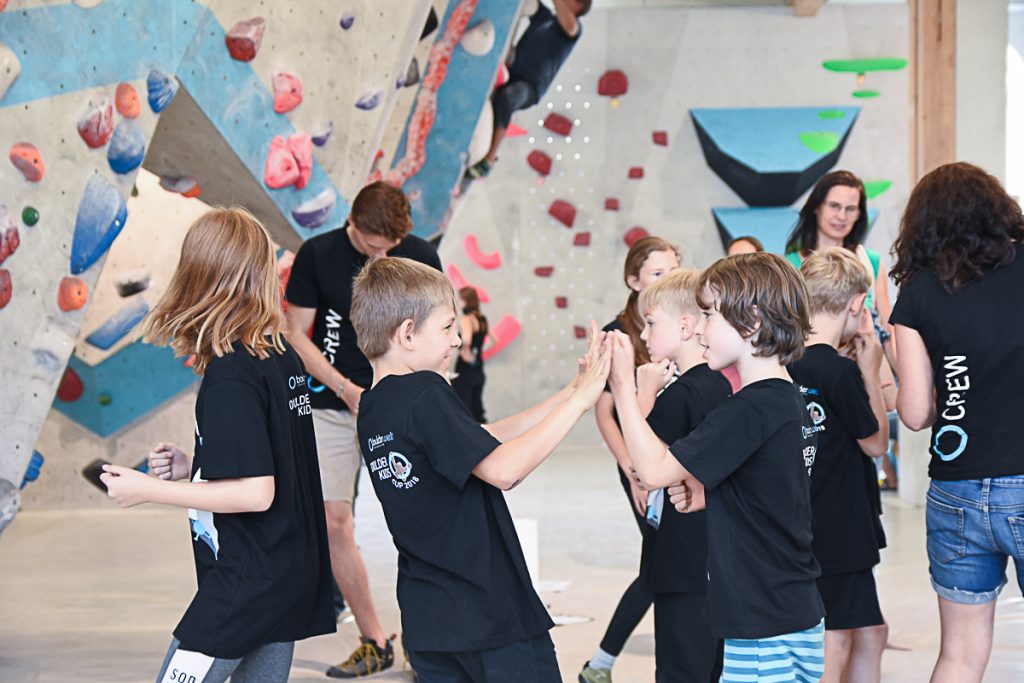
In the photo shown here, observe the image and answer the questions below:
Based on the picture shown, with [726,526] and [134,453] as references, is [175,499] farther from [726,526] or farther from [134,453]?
[134,453]

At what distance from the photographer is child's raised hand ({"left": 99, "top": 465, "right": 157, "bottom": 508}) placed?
2154mm

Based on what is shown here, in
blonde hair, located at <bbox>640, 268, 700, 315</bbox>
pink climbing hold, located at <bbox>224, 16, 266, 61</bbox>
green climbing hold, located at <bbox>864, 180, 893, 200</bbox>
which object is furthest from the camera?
green climbing hold, located at <bbox>864, 180, 893, 200</bbox>

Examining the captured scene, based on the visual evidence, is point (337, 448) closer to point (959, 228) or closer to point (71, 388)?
point (959, 228)

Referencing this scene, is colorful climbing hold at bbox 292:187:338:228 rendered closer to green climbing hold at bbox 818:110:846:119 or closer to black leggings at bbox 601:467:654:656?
black leggings at bbox 601:467:654:656

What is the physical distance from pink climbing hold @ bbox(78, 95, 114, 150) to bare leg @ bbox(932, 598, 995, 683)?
2.70 metres

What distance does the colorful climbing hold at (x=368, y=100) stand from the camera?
4.98 meters

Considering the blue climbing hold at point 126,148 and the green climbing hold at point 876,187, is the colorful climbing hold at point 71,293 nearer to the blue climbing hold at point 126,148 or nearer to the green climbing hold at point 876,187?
the blue climbing hold at point 126,148

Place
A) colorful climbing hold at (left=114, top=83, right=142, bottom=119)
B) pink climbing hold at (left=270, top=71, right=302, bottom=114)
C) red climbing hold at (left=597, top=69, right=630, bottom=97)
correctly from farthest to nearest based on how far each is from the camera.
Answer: red climbing hold at (left=597, top=69, right=630, bottom=97) → pink climbing hold at (left=270, top=71, right=302, bottom=114) → colorful climbing hold at (left=114, top=83, right=142, bottom=119)

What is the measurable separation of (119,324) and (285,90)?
342 cm

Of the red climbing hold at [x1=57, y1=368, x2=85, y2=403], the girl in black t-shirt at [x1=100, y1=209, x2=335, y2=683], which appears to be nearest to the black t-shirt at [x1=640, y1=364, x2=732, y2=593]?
the girl in black t-shirt at [x1=100, y1=209, x2=335, y2=683]

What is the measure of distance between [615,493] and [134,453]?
132 inches

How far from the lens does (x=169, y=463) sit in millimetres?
2449

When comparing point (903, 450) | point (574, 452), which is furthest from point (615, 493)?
point (574, 452)

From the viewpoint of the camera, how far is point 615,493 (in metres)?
8.49
